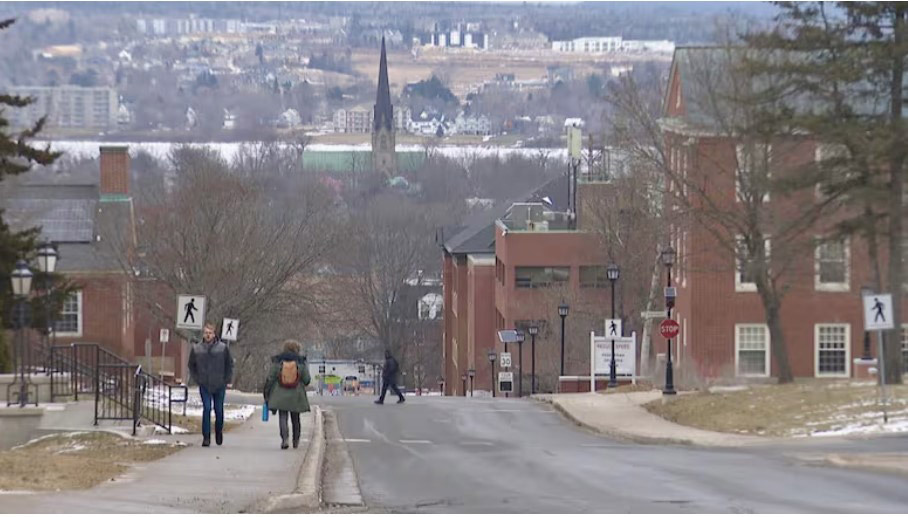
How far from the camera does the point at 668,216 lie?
51.5m

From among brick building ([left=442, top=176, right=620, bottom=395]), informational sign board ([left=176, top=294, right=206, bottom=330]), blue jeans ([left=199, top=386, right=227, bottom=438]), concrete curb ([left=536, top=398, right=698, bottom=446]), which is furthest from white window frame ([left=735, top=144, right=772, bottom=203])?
brick building ([left=442, top=176, right=620, bottom=395])

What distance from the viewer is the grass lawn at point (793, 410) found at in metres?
30.7

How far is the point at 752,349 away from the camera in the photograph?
56219 millimetres

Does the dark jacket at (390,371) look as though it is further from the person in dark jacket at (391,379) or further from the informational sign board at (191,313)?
the informational sign board at (191,313)

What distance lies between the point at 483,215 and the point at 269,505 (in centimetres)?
8720

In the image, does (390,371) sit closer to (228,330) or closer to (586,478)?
(228,330)

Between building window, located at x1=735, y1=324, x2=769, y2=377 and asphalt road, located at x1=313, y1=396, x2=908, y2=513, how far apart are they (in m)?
22.2

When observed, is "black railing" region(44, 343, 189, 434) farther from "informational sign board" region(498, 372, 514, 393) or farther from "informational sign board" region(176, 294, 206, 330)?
"informational sign board" region(498, 372, 514, 393)

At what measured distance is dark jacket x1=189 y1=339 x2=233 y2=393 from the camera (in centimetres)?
2531

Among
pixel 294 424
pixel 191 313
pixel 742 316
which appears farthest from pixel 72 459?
pixel 742 316

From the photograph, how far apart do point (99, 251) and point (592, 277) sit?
23244 mm

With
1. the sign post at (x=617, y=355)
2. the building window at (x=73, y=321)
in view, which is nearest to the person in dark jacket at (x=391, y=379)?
the sign post at (x=617, y=355)

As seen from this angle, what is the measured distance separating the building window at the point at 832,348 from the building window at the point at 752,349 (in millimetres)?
1700

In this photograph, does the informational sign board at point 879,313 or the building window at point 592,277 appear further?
the building window at point 592,277
